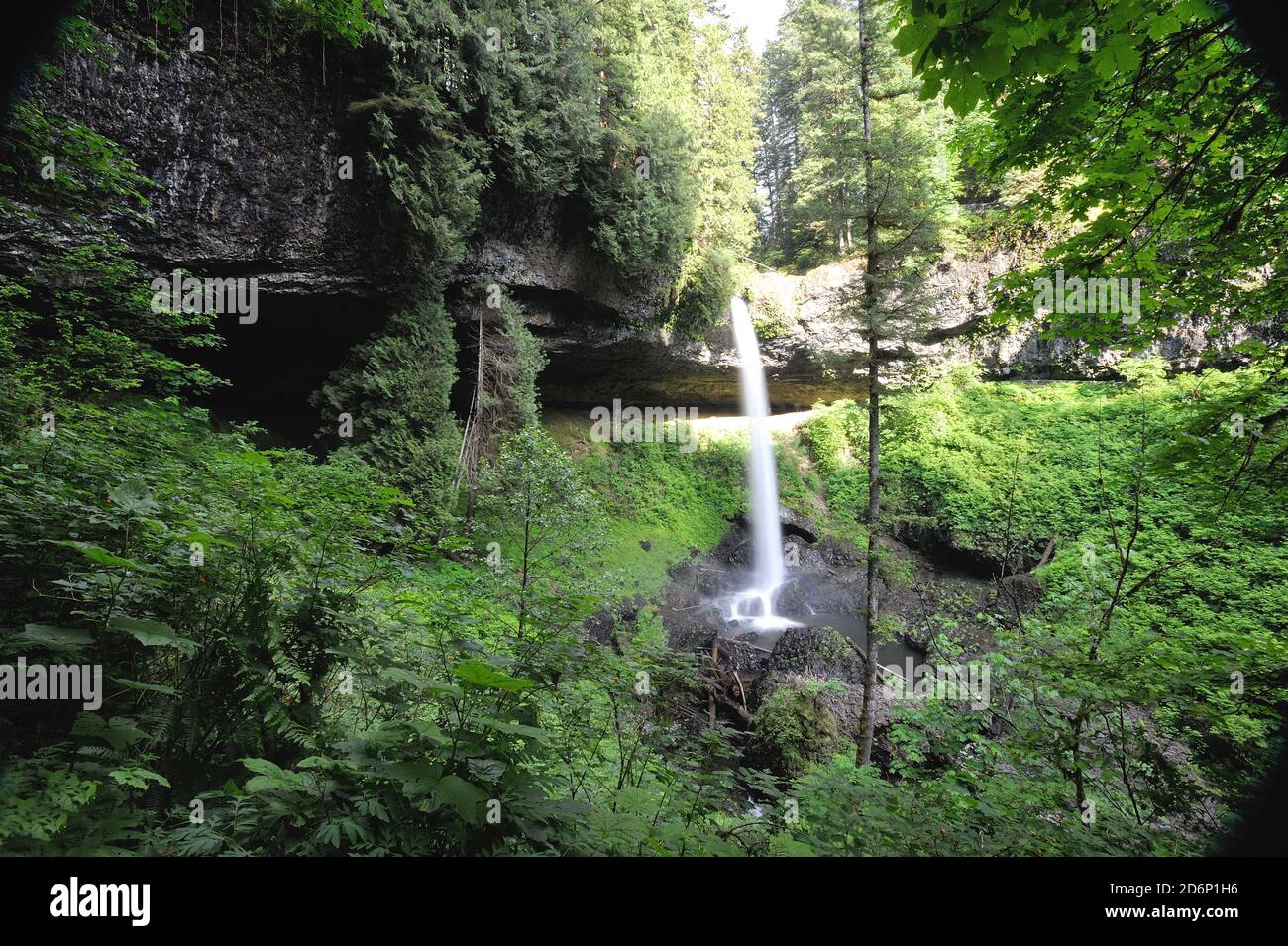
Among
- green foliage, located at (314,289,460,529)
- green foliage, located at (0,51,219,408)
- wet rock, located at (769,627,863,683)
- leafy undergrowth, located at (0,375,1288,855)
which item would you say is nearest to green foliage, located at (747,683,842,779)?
wet rock, located at (769,627,863,683)

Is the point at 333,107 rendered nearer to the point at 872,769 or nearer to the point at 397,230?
the point at 397,230

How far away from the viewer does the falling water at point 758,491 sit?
1388 cm

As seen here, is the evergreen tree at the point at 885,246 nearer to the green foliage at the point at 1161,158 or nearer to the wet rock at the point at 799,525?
the green foliage at the point at 1161,158

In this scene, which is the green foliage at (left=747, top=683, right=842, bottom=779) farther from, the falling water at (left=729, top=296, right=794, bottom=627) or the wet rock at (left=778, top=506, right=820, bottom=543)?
the wet rock at (left=778, top=506, right=820, bottom=543)

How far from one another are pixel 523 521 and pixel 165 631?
5527 millimetres

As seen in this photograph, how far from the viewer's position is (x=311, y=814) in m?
1.62

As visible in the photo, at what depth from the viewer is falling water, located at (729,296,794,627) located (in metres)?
13.9
